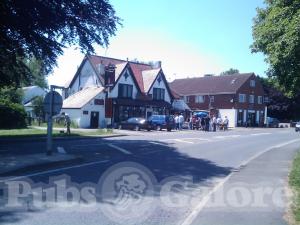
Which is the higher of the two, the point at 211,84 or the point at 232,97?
the point at 211,84

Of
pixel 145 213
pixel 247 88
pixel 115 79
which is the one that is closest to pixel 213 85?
pixel 247 88

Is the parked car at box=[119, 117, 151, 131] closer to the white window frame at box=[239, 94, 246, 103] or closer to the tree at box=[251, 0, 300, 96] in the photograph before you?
the tree at box=[251, 0, 300, 96]

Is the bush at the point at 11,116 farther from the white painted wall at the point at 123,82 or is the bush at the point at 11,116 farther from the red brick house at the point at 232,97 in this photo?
the red brick house at the point at 232,97

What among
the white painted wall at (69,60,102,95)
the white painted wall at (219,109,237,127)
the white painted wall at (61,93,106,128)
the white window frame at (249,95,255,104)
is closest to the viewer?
the white painted wall at (61,93,106,128)

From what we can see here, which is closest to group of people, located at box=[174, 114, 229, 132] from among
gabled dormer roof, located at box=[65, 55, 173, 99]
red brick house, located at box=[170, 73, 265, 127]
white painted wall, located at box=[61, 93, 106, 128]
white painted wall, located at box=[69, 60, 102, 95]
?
white painted wall, located at box=[61, 93, 106, 128]

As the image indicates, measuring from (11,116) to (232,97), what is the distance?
38.3 metres

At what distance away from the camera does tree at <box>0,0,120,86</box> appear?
1966 centimetres

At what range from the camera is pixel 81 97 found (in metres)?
49.4

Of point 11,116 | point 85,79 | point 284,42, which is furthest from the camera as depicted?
point 85,79

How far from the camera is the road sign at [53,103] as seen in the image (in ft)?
53.6

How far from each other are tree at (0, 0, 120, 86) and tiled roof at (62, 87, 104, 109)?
69.6 feet

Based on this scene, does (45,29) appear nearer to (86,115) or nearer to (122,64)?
(86,115)

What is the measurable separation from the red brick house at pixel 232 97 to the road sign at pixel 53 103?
173 ft

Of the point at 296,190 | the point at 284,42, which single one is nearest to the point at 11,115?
the point at 284,42
